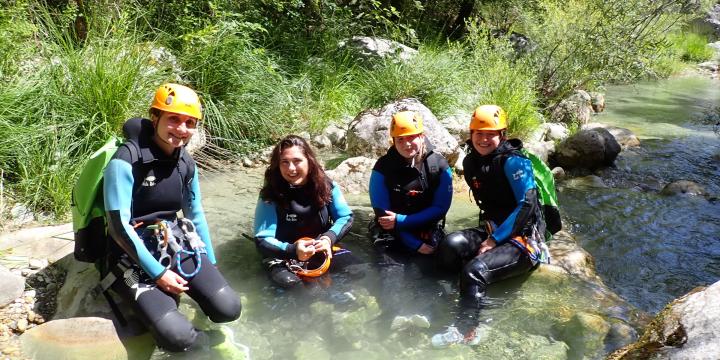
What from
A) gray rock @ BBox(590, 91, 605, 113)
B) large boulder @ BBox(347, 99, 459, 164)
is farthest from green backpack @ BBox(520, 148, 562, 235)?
gray rock @ BBox(590, 91, 605, 113)

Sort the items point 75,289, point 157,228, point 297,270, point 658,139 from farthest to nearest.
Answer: point 658,139 → point 297,270 → point 75,289 → point 157,228

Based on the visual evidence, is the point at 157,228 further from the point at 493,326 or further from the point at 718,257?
the point at 718,257

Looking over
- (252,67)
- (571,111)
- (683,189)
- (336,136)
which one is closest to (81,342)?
(252,67)

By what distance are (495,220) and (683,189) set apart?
4.54 metres

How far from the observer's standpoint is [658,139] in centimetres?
1006

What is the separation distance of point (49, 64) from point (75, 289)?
9.69 ft

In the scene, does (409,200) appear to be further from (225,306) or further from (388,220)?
(225,306)

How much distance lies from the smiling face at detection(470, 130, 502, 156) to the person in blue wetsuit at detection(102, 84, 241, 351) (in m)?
2.02

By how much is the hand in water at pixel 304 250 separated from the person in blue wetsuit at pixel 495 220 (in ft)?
3.36

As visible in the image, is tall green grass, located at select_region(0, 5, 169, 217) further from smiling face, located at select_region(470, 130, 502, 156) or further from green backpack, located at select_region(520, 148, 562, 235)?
green backpack, located at select_region(520, 148, 562, 235)

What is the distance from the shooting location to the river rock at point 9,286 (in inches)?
133

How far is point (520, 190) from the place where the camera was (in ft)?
12.6

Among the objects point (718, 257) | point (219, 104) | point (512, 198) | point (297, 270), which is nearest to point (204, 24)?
point (219, 104)

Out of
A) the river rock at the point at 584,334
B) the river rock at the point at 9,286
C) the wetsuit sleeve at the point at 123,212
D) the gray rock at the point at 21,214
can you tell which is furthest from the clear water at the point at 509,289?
the gray rock at the point at 21,214
